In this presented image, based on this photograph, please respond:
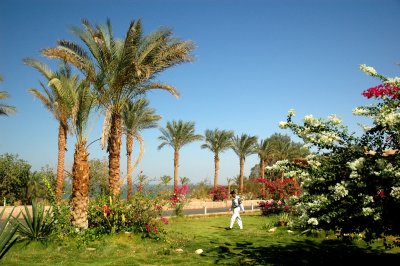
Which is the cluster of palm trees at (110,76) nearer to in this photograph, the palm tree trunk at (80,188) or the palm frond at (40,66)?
the palm tree trunk at (80,188)

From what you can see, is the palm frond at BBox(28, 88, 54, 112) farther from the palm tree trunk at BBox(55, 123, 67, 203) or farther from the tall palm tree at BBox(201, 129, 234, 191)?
the tall palm tree at BBox(201, 129, 234, 191)

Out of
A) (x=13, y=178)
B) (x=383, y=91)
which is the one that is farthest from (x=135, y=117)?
(x=383, y=91)

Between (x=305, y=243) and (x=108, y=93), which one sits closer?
(x=305, y=243)

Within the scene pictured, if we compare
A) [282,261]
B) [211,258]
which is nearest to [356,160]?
[282,261]

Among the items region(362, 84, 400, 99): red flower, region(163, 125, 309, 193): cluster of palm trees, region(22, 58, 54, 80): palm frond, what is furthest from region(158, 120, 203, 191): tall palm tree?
region(362, 84, 400, 99): red flower

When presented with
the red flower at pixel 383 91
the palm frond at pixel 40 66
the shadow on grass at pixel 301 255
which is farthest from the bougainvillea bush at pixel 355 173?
the palm frond at pixel 40 66

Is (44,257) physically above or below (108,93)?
below

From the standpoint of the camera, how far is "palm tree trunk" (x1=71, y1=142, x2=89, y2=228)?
1050 cm

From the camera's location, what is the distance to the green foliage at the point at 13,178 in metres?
25.8

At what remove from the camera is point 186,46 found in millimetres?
15250

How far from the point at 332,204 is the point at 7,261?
7185 millimetres

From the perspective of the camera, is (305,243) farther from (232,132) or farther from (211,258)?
(232,132)

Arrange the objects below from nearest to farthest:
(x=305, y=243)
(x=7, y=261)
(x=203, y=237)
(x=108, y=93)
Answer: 1. (x=7, y=261)
2. (x=305, y=243)
3. (x=203, y=237)
4. (x=108, y=93)

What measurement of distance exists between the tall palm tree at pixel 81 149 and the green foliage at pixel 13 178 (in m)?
17.8
